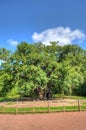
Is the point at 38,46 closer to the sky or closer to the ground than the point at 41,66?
closer to the sky

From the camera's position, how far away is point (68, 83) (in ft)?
107

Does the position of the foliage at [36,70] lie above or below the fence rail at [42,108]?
above

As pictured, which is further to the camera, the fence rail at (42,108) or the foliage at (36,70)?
the foliage at (36,70)

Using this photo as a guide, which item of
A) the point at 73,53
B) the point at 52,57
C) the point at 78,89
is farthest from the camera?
the point at 78,89

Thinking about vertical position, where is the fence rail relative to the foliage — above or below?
below

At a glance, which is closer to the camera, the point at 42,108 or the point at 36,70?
the point at 42,108

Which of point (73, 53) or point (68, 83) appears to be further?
point (73, 53)

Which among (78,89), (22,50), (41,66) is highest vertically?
(22,50)

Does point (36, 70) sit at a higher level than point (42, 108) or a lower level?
higher

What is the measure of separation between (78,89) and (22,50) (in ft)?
69.6

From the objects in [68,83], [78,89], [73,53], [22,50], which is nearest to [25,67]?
[22,50]

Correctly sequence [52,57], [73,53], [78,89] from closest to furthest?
1. [52,57]
2. [73,53]
3. [78,89]

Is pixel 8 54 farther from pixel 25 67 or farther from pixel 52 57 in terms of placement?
pixel 52 57

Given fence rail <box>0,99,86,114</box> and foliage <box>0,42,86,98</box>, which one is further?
foliage <box>0,42,86,98</box>
